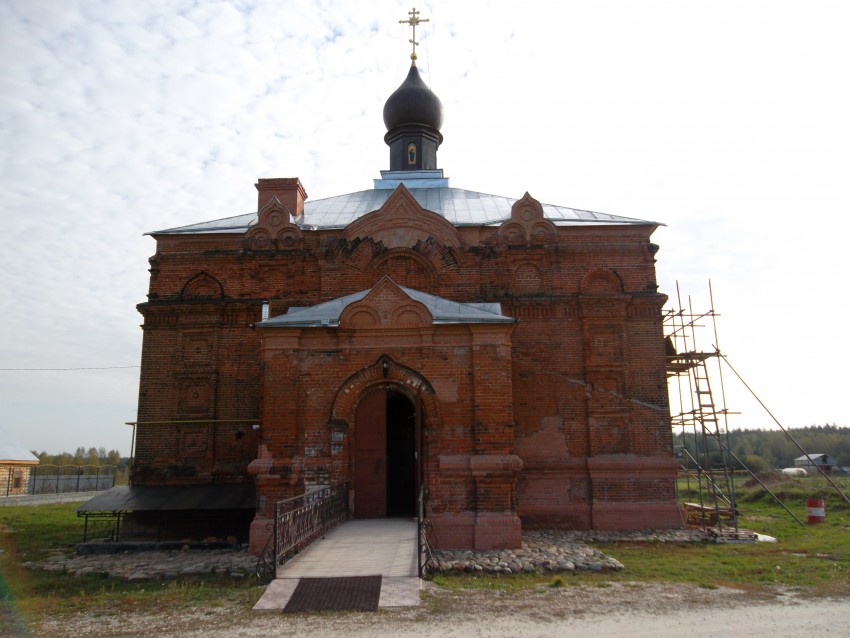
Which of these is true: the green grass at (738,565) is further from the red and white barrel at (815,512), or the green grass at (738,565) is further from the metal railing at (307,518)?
the metal railing at (307,518)

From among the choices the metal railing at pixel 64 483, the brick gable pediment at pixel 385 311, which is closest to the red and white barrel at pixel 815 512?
the brick gable pediment at pixel 385 311

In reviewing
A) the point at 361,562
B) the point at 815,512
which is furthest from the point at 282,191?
the point at 815,512

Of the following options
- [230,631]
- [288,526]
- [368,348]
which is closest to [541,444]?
[368,348]

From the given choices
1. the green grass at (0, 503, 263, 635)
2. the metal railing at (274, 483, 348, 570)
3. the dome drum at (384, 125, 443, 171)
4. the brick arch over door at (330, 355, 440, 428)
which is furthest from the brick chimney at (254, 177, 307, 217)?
the green grass at (0, 503, 263, 635)

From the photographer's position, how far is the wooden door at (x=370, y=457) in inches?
464

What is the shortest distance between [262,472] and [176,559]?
2.20 m

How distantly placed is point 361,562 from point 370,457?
11.7ft

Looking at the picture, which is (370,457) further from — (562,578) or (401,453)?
(562,578)

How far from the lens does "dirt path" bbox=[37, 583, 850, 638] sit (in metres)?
6.38

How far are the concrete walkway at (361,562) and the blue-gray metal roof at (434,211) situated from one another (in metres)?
7.75

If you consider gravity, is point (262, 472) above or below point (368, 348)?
below

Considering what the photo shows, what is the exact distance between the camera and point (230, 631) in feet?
21.1

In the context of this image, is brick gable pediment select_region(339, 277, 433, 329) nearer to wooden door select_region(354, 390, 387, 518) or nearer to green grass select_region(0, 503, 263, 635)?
wooden door select_region(354, 390, 387, 518)

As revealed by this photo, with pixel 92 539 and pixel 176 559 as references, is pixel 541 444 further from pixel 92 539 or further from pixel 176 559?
pixel 92 539
